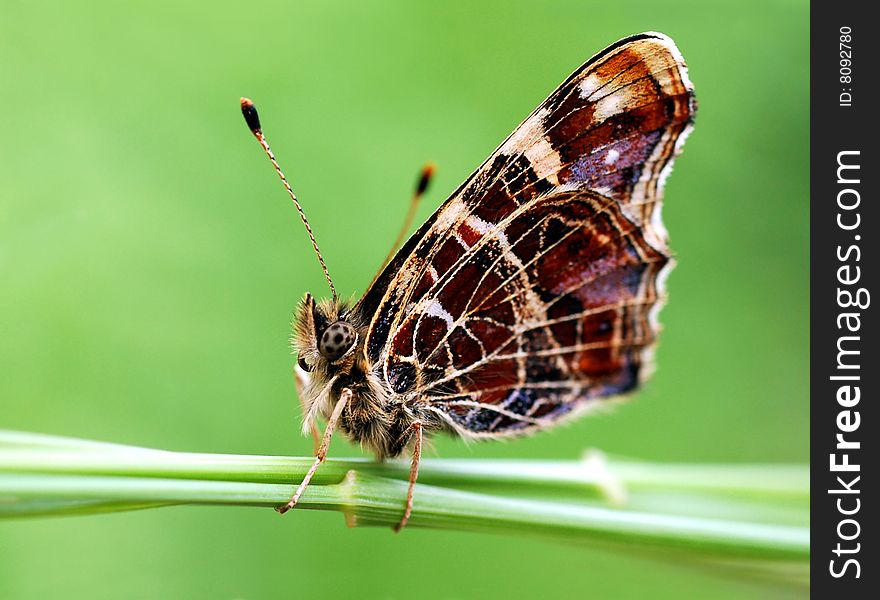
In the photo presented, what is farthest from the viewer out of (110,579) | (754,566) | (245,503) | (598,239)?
(110,579)

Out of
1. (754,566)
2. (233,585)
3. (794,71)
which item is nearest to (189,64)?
(233,585)

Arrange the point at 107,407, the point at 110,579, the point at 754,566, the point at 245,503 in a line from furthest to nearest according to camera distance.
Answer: the point at 107,407 < the point at 110,579 < the point at 754,566 < the point at 245,503

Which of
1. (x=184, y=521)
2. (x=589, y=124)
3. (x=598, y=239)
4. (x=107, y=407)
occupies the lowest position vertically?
(x=184, y=521)

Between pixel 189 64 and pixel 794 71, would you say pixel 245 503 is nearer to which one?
pixel 189 64

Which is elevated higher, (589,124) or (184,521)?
(589,124)

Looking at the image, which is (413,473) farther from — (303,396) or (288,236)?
(288,236)

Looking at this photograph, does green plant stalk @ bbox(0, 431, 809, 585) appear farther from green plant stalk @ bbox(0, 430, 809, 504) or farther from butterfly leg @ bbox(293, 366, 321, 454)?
butterfly leg @ bbox(293, 366, 321, 454)
